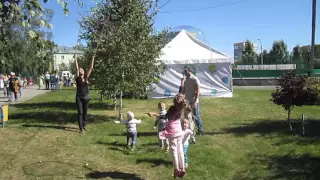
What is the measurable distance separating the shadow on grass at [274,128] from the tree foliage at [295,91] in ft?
2.37

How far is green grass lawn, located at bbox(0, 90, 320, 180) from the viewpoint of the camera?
24.1ft

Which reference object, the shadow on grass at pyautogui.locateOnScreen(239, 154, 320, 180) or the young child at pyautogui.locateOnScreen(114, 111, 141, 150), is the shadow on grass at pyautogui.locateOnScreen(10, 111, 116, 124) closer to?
the young child at pyautogui.locateOnScreen(114, 111, 141, 150)

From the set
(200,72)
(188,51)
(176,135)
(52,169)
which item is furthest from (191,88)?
(188,51)

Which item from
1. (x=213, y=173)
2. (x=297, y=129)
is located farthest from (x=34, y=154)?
(x=297, y=129)

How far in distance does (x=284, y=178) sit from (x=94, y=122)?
722 centimetres

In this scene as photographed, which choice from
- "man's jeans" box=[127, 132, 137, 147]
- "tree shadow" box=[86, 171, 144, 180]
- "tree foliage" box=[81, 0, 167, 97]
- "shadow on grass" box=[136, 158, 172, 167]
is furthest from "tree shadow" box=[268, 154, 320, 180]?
"tree foliage" box=[81, 0, 167, 97]

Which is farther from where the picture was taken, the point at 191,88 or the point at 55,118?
the point at 55,118

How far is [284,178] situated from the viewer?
7.14m

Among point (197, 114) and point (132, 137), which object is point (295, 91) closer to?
point (197, 114)

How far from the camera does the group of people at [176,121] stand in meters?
6.71

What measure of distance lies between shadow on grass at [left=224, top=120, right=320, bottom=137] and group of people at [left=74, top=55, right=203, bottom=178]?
1433mm

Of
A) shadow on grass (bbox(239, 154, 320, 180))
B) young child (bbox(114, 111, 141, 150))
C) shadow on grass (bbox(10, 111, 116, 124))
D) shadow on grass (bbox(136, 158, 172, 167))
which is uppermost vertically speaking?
young child (bbox(114, 111, 141, 150))

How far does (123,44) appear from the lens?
12891mm

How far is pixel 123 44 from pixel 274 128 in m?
5.28
